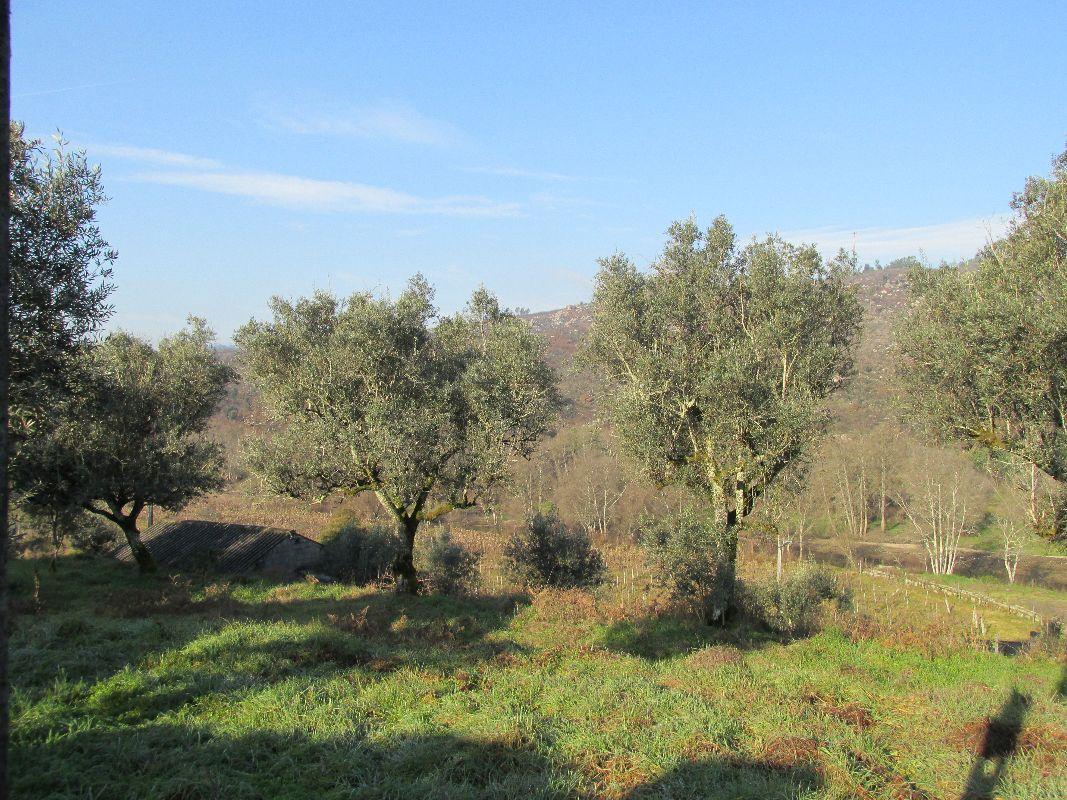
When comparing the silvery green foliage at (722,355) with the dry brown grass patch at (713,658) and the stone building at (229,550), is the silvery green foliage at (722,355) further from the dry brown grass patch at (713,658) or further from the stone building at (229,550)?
the stone building at (229,550)

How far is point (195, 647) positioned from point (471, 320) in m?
14.6

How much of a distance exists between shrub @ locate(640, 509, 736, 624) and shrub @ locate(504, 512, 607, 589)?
588 cm

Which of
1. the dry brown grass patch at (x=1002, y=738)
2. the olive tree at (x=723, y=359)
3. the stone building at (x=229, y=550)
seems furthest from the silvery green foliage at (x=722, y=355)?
the stone building at (x=229, y=550)

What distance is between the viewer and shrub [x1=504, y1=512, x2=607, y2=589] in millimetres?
24641

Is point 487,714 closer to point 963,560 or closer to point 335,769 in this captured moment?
point 335,769

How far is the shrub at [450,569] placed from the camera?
24.3 m

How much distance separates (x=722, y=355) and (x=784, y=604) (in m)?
7.92

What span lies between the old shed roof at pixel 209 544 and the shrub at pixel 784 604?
21351 mm

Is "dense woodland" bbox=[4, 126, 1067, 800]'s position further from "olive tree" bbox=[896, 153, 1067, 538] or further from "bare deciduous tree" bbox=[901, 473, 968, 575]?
→ "bare deciduous tree" bbox=[901, 473, 968, 575]

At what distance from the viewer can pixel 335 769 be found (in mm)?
7754

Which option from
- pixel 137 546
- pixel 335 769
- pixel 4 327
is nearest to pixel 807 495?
pixel 137 546

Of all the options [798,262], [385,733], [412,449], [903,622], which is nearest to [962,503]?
[903,622]

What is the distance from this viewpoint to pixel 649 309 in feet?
62.4

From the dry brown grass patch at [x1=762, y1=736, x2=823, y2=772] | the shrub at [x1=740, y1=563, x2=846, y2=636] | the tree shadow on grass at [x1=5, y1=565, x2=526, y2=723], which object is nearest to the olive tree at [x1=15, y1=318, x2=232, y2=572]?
the tree shadow on grass at [x1=5, y1=565, x2=526, y2=723]
